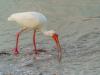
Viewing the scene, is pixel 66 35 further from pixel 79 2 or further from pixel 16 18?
pixel 79 2

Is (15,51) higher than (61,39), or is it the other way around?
(15,51)

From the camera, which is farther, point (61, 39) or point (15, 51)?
point (61, 39)

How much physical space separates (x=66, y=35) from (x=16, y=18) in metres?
1.68

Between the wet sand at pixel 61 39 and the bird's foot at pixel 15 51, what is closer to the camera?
the wet sand at pixel 61 39

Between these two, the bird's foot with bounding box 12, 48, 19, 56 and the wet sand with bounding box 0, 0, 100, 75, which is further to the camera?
the bird's foot with bounding box 12, 48, 19, 56

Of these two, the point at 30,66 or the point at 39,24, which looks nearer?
the point at 30,66

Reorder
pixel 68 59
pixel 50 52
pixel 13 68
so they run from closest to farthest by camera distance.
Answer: pixel 13 68, pixel 68 59, pixel 50 52

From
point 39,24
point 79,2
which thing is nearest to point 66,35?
point 39,24

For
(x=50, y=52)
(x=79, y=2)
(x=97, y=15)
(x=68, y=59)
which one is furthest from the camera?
(x=79, y=2)

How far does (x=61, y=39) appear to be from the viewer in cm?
1007

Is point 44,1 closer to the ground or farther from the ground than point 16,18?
closer to the ground

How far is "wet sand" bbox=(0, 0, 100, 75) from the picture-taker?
7684mm

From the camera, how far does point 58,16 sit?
12.8m

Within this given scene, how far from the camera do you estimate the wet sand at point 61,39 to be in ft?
25.2
